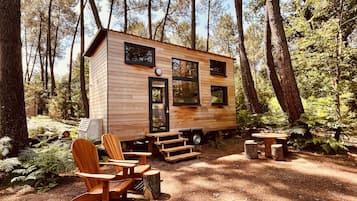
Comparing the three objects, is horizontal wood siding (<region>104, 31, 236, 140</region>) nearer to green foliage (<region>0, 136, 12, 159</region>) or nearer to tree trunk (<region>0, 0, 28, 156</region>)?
tree trunk (<region>0, 0, 28, 156</region>)

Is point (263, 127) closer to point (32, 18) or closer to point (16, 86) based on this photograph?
point (16, 86)

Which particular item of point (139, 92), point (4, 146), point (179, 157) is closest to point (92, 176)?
point (4, 146)

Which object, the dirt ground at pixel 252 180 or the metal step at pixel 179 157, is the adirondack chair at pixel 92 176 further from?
the metal step at pixel 179 157

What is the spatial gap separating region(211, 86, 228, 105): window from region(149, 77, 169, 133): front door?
2279 mm

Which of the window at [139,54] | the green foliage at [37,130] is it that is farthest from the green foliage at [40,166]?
the green foliage at [37,130]

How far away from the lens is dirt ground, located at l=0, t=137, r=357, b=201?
3031 mm

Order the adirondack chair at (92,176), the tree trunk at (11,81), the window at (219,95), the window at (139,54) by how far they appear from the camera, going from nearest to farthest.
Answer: the adirondack chair at (92,176), the tree trunk at (11,81), the window at (139,54), the window at (219,95)

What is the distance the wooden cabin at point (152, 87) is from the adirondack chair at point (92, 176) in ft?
8.71

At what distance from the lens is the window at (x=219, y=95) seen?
26.2 feet

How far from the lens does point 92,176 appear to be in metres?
2.20

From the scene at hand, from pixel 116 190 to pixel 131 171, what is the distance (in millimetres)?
385

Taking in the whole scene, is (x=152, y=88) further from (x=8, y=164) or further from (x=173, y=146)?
(x=8, y=164)

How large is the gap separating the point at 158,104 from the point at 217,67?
332cm

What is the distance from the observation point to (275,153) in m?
4.96
